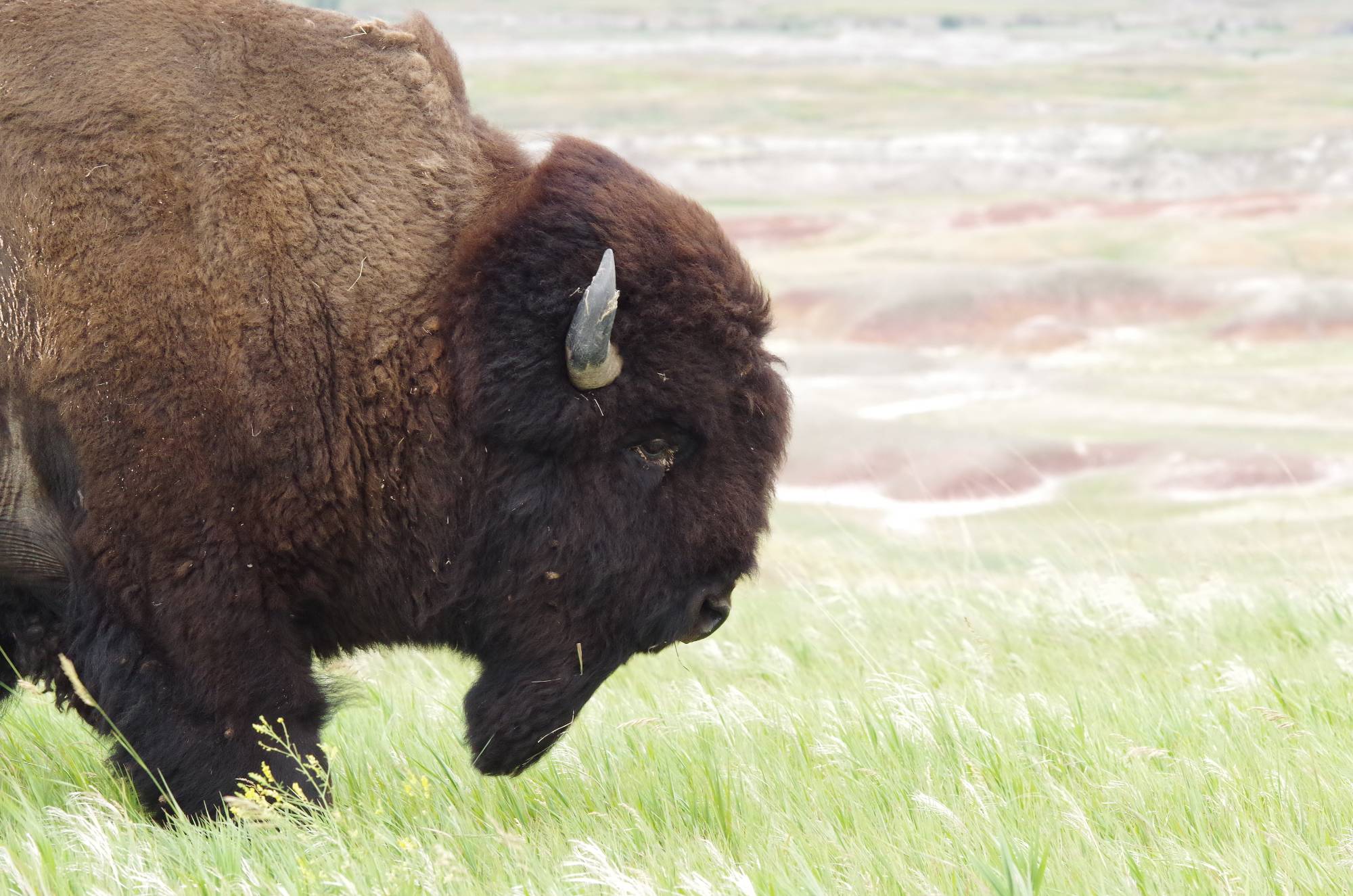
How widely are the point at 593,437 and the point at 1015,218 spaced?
174 feet

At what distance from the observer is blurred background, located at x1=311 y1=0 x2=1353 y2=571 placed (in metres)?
21.2

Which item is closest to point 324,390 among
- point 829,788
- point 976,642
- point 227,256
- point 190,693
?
point 227,256

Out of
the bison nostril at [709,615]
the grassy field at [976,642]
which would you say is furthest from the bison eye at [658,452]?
the grassy field at [976,642]

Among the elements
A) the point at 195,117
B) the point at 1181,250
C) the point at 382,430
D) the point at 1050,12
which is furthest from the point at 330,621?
the point at 1050,12

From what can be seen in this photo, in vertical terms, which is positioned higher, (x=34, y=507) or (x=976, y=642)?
(x=34, y=507)

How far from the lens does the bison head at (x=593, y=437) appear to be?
382cm

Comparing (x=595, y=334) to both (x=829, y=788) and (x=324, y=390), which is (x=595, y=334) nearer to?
(x=324, y=390)

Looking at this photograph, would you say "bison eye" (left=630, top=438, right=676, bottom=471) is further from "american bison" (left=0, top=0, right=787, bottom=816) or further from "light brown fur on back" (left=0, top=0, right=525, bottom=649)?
"light brown fur on back" (left=0, top=0, right=525, bottom=649)

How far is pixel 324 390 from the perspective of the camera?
3691 millimetres

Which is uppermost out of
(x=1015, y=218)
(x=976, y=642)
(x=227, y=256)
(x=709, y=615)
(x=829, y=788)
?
(x=227, y=256)

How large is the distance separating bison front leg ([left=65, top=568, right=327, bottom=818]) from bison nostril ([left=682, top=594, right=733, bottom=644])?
3.42 feet

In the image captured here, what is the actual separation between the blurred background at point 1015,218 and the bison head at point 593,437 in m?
0.62

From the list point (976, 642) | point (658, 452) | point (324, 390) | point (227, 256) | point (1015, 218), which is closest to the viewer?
point (227, 256)

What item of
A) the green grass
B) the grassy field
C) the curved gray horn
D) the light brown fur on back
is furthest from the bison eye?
the grassy field
